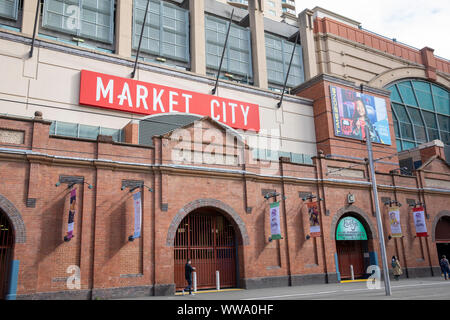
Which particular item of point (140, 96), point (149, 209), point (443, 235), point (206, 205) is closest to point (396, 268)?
point (443, 235)

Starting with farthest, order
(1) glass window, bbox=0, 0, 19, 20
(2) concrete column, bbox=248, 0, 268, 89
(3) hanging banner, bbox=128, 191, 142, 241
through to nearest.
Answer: (2) concrete column, bbox=248, 0, 268, 89 < (1) glass window, bbox=0, 0, 19, 20 < (3) hanging banner, bbox=128, 191, 142, 241

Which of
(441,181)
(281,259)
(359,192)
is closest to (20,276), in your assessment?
(281,259)

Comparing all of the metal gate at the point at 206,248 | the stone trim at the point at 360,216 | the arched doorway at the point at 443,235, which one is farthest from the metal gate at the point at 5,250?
the arched doorway at the point at 443,235

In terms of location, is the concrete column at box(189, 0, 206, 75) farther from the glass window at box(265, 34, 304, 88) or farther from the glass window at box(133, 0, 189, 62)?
the glass window at box(265, 34, 304, 88)

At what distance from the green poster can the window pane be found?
23720 mm

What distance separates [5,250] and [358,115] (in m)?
27.9

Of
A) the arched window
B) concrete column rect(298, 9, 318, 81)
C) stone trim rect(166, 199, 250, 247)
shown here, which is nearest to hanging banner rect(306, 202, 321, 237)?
stone trim rect(166, 199, 250, 247)

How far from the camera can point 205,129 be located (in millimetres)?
22156

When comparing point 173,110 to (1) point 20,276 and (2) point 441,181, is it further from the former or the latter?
(2) point 441,181

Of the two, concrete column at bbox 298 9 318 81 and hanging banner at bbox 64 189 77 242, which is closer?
hanging banner at bbox 64 189 77 242

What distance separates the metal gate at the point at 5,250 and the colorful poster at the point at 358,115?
2412 centimetres

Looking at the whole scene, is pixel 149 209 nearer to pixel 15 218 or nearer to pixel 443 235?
pixel 15 218

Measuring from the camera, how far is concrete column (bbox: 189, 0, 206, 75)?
32781mm

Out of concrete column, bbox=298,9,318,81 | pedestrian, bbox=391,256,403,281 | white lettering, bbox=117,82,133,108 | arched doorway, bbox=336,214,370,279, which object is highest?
concrete column, bbox=298,9,318,81
